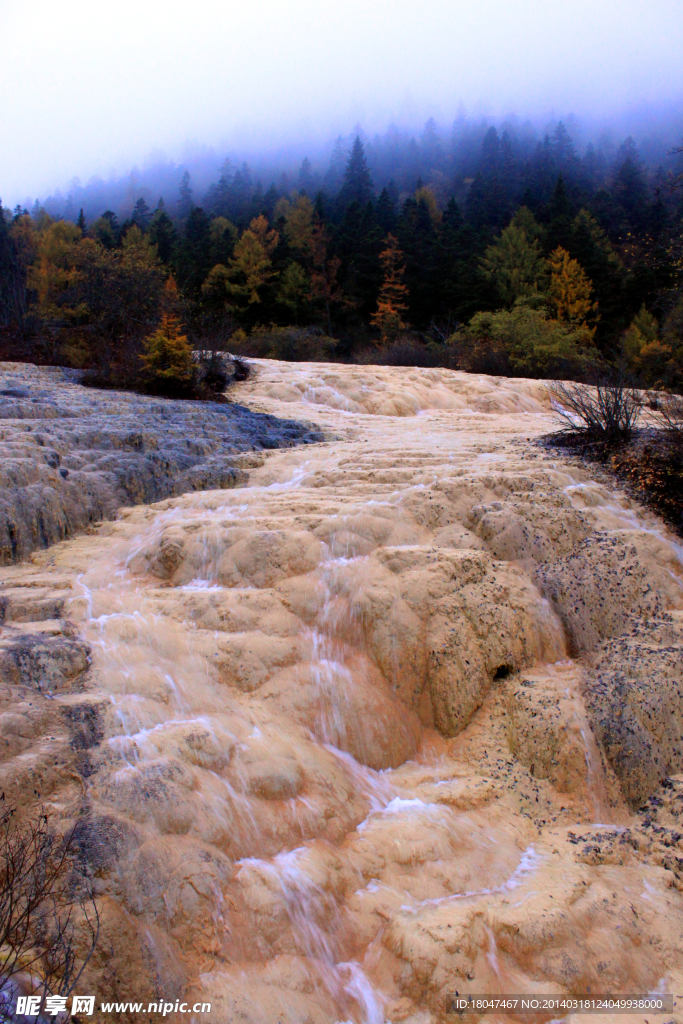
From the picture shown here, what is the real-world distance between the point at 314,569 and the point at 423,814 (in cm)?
217

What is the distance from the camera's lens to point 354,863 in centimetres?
346

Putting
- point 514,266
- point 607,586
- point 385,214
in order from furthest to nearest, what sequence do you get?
point 385,214
point 514,266
point 607,586

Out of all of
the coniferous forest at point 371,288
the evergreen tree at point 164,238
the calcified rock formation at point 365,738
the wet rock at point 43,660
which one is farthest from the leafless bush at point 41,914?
the evergreen tree at point 164,238

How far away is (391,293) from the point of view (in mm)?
32156

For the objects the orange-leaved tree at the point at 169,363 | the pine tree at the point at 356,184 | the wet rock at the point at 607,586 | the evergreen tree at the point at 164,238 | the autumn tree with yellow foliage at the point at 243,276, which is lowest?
the wet rock at the point at 607,586

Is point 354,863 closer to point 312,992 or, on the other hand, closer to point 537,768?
point 312,992

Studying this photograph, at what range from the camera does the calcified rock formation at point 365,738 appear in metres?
3.02

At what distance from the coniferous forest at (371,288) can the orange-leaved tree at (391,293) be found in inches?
4.5

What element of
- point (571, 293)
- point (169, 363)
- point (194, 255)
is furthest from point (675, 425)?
point (194, 255)

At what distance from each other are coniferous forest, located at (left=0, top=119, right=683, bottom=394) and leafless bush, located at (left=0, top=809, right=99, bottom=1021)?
26.9 ft

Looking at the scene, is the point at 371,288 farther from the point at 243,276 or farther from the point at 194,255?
the point at 194,255

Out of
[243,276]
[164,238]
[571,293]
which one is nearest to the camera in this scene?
[571,293]

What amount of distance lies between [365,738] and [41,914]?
219 centimetres

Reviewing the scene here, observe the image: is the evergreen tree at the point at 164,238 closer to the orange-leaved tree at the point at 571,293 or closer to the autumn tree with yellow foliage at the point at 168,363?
the orange-leaved tree at the point at 571,293
